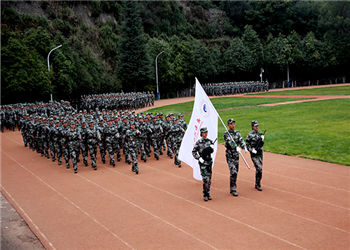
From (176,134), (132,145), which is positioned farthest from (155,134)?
(132,145)

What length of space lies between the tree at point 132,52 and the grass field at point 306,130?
24.6 m

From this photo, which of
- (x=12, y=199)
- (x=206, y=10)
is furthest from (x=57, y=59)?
(x=206, y=10)

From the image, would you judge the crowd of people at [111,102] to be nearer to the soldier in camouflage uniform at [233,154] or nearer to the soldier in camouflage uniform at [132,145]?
the soldier in camouflage uniform at [132,145]

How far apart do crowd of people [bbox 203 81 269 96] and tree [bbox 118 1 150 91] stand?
9.56 meters

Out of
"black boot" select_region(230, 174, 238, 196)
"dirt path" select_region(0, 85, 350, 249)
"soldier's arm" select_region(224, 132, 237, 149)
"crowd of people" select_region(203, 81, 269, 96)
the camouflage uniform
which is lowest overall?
"dirt path" select_region(0, 85, 350, 249)

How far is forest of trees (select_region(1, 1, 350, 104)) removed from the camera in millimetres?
42875

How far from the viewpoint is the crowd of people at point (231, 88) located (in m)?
55.6

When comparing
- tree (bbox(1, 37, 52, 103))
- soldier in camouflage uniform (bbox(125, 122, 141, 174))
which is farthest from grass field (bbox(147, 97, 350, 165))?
tree (bbox(1, 37, 52, 103))

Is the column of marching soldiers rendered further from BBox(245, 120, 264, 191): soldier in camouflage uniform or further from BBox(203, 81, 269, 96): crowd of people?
BBox(203, 81, 269, 96): crowd of people

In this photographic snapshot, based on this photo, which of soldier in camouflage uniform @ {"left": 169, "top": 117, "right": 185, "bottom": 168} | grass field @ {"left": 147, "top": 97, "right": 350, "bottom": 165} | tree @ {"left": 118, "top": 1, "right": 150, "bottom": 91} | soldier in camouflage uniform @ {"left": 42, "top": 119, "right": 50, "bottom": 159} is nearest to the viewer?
soldier in camouflage uniform @ {"left": 169, "top": 117, "right": 185, "bottom": 168}

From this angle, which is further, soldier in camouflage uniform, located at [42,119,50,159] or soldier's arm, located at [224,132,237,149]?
soldier in camouflage uniform, located at [42,119,50,159]

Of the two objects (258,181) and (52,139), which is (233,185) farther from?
(52,139)

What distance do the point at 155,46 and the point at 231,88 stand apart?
1343 cm

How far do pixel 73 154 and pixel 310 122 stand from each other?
1513cm
